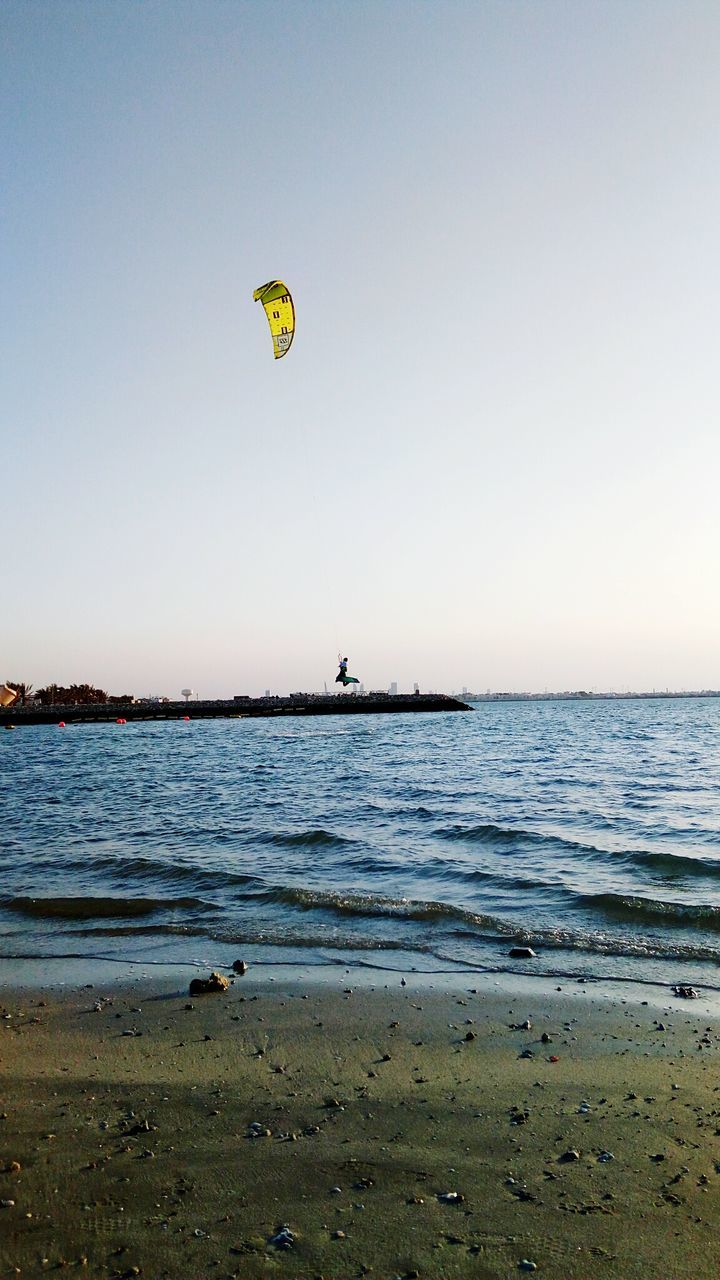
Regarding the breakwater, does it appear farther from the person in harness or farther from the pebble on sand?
the pebble on sand

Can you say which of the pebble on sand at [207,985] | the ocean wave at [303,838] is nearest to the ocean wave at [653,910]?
the pebble on sand at [207,985]

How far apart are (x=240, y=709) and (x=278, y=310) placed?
3759 inches

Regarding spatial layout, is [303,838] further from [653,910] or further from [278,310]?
[278,310]

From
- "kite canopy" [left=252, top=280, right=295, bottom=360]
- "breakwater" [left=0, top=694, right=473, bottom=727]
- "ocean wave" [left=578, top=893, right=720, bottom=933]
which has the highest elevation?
"kite canopy" [left=252, top=280, right=295, bottom=360]

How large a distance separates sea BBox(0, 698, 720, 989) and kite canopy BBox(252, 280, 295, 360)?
42.6ft

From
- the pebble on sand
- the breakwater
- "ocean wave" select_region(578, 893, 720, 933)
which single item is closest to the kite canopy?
"ocean wave" select_region(578, 893, 720, 933)

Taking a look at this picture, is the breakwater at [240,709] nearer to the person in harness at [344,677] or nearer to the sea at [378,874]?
the person in harness at [344,677]

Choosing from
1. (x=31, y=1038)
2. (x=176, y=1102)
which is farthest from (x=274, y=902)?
(x=176, y=1102)

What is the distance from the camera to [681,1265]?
140 inches

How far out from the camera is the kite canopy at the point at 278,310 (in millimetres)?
23172

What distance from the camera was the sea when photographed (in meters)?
8.85

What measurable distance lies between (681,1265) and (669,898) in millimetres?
7476

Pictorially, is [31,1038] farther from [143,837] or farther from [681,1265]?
[143,837]

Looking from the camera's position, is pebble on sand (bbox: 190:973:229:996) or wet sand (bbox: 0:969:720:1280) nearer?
wet sand (bbox: 0:969:720:1280)
